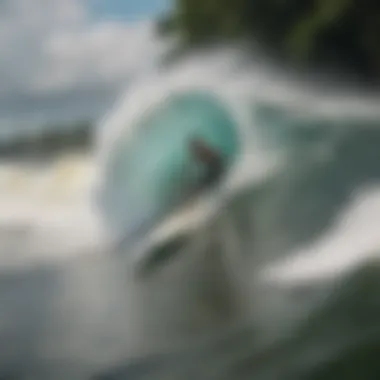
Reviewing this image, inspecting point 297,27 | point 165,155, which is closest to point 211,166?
point 165,155

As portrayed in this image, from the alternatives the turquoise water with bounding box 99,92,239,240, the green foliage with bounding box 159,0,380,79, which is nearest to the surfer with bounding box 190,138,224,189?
the turquoise water with bounding box 99,92,239,240

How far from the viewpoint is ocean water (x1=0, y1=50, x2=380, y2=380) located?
1.13m

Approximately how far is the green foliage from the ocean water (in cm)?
3

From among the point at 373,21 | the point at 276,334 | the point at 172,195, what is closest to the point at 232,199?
the point at 172,195

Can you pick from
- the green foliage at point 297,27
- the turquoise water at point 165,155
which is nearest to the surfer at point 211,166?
the turquoise water at point 165,155

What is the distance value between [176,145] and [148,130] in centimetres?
4

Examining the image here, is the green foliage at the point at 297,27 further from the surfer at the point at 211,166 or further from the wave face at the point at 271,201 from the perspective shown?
the surfer at the point at 211,166

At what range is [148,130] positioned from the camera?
4.05ft

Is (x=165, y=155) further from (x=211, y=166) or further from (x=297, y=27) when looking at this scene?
(x=297, y=27)

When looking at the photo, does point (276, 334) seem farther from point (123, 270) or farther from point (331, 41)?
point (331, 41)

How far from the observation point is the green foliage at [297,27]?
1188 mm

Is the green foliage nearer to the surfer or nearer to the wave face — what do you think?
the wave face

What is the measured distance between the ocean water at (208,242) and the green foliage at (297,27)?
0.11ft

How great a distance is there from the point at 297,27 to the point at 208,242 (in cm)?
31
